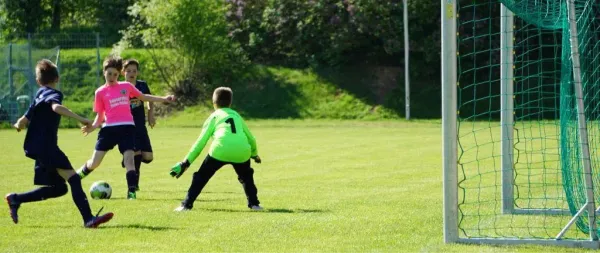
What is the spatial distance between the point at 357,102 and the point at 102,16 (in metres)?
18.2

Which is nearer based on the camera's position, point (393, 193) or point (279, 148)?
point (393, 193)

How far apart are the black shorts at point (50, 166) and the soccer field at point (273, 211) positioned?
0.43m

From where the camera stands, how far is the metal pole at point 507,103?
397 inches

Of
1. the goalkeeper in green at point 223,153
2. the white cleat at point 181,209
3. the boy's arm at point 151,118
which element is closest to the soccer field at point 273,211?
the white cleat at point 181,209

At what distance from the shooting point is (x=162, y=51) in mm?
42750

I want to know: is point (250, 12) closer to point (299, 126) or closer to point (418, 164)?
point (299, 126)

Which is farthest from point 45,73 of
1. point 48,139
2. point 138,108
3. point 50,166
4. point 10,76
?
point 10,76

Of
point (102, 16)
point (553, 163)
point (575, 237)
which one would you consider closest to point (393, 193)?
point (575, 237)

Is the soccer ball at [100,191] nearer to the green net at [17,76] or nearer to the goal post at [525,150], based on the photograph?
the goal post at [525,150]

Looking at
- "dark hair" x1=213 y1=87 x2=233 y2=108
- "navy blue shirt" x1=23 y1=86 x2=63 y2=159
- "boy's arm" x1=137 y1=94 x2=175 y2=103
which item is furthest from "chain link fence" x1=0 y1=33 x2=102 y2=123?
"navy blue shirt" x1=23 y1=86 x2=63 y2=159

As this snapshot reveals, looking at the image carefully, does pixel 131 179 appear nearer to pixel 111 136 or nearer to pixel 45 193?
pixel 111 136

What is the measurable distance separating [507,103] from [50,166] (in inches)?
174

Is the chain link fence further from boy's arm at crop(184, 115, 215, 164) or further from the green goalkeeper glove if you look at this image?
the green goalkeeper glove

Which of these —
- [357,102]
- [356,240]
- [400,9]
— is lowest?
[356,240]
